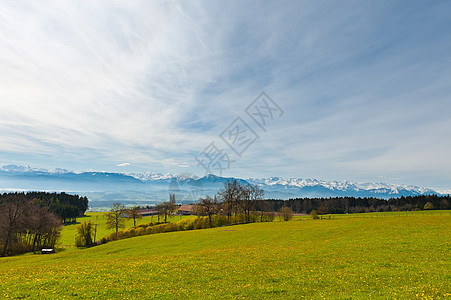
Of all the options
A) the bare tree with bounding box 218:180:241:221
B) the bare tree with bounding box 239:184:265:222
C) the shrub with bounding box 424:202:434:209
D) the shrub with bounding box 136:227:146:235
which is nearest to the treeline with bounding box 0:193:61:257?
the shrub with bounding box 136:227:146:235

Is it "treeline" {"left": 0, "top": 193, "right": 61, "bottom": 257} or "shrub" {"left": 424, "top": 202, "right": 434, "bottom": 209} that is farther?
"shrub" {"left": 424, "top": 202, "right": 434, "bottom": 209}

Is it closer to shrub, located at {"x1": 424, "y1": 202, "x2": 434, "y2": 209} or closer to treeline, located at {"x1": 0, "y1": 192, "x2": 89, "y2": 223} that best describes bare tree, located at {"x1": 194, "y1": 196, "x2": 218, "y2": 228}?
treeline, located at {"x1": 0, "y1": 192, "x2": 89, "y2": 223}

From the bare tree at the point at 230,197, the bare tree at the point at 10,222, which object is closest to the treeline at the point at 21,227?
the bare tree at the point at 10,222

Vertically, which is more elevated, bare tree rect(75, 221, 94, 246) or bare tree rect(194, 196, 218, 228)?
bare tree rect(194, 196, 218, 228)

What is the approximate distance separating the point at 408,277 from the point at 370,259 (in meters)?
7.21

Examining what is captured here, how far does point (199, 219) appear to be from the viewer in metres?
96.6

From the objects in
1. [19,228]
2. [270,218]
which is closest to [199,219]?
[270,218]

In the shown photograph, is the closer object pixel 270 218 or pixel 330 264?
pixel 330 264

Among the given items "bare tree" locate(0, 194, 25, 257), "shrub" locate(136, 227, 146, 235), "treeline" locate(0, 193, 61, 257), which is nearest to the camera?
"bare tree" locate(0, 194, 25, 257)

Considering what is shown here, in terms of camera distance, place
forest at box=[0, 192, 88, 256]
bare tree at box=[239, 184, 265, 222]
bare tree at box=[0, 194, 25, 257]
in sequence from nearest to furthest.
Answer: bare tree at box=[0, 194, 25, 257] < forest at box=[0, 192, 88, 256] < bare tree at box=[239, 184, 265, 222]

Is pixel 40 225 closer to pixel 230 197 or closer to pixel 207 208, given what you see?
pixel 207 208

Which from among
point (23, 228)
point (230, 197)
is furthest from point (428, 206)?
point (23, 228)

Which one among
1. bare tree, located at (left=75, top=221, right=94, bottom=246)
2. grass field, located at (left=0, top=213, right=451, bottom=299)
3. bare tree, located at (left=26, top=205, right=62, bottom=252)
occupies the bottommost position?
bare tree, located at (left=75, top=221, right=94, bottom=246)

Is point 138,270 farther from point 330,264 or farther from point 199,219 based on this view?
point 199,219
